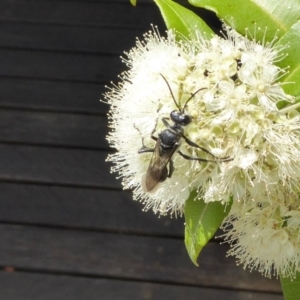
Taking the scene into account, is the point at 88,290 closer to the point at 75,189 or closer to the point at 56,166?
the point at 75,189

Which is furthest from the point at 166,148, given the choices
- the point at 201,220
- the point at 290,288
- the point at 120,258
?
the point at 120,258

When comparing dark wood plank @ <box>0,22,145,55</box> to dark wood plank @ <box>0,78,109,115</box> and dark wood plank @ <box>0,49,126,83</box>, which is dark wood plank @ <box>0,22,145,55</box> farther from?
dark wood plank @ <box>0,78,109,115</box>

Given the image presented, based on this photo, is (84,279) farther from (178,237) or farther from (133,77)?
(133,77)

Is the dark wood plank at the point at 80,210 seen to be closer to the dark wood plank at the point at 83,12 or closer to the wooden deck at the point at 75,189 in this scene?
the wooden deck at the point at 75,189

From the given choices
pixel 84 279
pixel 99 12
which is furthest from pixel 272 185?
pixel 99 12

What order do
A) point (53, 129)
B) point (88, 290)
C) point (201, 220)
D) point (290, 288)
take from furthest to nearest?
point (53, 129), point (88, 290), point (290, 288), point (201, 220)

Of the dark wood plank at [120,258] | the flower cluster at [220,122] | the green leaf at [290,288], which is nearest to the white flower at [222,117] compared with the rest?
the flower cluster at [220,122]
